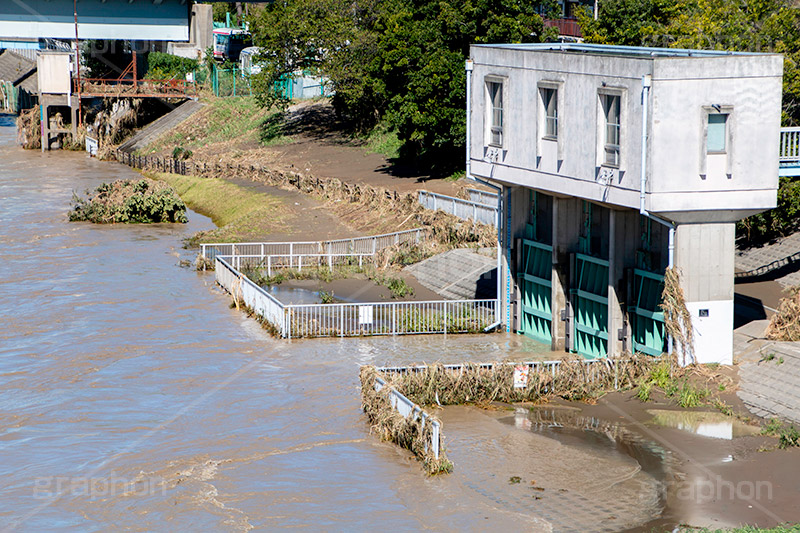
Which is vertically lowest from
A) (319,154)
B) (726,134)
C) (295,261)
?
(295,261)

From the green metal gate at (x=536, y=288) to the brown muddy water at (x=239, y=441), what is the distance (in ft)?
2.26

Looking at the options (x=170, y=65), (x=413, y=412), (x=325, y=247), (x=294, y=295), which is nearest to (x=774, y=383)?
(x=413, y=412)

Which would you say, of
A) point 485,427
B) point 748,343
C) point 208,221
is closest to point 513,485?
point 485,427

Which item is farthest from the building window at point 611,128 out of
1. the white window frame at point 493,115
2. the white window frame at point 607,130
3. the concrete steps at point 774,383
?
the concrete steps at point 774,383

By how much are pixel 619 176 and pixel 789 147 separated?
22.4 ft

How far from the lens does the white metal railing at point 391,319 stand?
32531 mm

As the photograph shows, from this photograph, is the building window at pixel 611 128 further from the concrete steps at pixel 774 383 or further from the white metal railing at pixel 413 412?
the white metal railing at pixel 413 412

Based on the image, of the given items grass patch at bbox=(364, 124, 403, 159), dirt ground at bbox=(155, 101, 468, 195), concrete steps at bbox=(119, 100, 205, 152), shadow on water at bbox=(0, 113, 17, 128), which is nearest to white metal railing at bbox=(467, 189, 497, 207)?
dirt ground at bbox=(155, 101, 468, 195)

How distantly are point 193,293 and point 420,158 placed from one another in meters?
24.0

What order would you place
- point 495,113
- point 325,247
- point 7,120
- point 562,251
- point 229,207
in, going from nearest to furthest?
point 562,251
point 495,113
point 325,247
point 229,207
point 7,120

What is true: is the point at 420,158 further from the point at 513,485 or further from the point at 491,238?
the point at 513,485

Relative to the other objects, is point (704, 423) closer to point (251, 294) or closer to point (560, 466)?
point (560, 466)

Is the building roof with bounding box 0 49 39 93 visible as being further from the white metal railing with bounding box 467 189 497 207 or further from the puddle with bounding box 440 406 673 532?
the puddle with bounding box 440 406 673 532

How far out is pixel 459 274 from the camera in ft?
126
